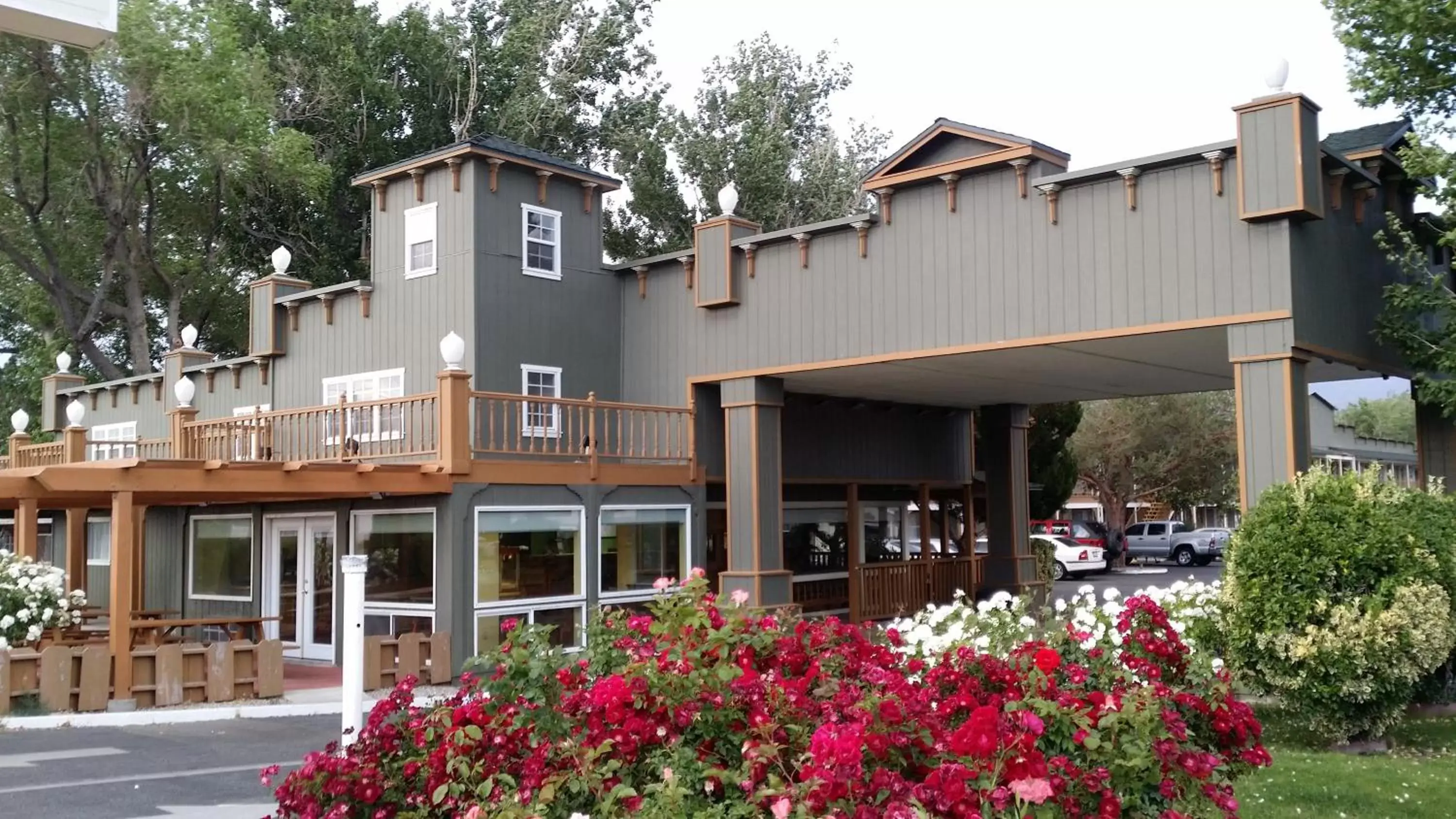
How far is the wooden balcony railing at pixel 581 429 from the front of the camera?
15.5 metres

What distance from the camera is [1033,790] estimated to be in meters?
3.79

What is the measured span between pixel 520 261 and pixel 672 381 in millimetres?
2790

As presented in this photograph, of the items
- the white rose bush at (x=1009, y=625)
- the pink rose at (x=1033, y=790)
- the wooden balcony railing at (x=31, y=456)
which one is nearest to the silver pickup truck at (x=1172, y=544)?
the wooden balcony railing at (x=31, y=456)

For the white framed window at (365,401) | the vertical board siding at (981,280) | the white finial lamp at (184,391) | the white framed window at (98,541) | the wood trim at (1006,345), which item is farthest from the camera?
the white framed window at (98,541)

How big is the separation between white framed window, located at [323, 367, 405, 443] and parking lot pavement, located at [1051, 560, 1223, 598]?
647 inches

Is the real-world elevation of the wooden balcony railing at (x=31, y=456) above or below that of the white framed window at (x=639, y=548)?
above

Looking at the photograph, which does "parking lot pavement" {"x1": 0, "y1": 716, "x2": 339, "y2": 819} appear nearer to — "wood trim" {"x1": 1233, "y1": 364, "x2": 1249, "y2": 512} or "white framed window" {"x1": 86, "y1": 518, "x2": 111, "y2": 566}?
"wood trim" {"x1": 1233, "y1": 364, "x2": 1249, "y2": 512}

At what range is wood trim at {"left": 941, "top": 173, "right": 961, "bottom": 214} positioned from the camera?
49.3ft

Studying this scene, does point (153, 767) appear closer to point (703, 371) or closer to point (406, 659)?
point (406, 659)

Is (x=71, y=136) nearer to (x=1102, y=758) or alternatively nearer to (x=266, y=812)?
(x=266, y=812)

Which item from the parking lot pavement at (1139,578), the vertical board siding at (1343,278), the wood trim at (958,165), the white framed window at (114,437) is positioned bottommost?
the parking lot pavement at (1139,578)

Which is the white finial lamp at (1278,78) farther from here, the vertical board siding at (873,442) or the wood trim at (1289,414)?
the vertical board siding at (873,442)

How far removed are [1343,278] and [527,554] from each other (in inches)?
395

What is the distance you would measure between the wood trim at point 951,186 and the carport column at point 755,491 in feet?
12.0
